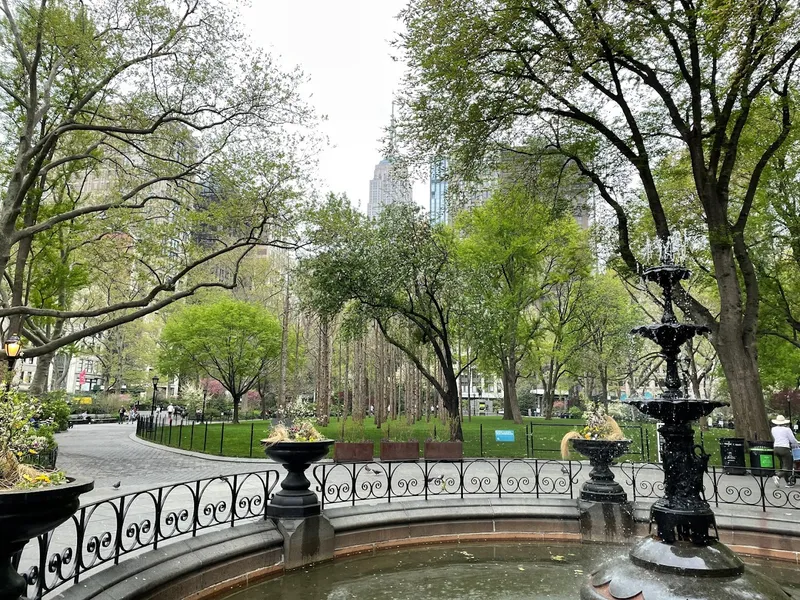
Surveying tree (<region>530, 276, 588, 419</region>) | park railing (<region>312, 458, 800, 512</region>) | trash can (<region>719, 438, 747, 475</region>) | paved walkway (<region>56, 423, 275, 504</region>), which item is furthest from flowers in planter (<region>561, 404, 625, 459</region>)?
tree (<region>530, 276, 588, 419</region>)

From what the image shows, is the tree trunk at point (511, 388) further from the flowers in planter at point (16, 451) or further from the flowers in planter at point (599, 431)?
the flowers in planter at point (16, 451)

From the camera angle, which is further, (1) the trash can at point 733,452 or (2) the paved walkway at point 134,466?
(1) the trash can at point 733,452

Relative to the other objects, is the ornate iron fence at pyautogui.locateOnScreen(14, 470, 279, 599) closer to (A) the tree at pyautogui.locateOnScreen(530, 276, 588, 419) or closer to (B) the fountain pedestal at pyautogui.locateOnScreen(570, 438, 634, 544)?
(B) the fountain pedestal at pyautogui.locateOnScreen(570, 438, 634, 544)

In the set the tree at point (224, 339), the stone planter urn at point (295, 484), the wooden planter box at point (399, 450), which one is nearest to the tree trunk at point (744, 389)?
the wooden planter box at point (399, 450)

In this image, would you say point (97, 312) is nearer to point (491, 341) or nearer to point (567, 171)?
point (491, 341)

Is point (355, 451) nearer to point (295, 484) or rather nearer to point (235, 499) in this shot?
point (295, 484)

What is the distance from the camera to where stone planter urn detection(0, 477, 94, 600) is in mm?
3295

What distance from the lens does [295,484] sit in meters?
7.60

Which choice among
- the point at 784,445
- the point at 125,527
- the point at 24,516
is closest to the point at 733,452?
the point at 784,445

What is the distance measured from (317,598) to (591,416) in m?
6.22

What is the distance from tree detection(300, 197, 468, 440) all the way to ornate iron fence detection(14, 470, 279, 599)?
858cm

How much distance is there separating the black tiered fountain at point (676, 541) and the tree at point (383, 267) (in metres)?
13.4

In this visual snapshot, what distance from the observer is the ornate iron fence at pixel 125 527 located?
179 inches

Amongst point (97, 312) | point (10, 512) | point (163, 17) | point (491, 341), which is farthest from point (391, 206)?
point (10, 512)
